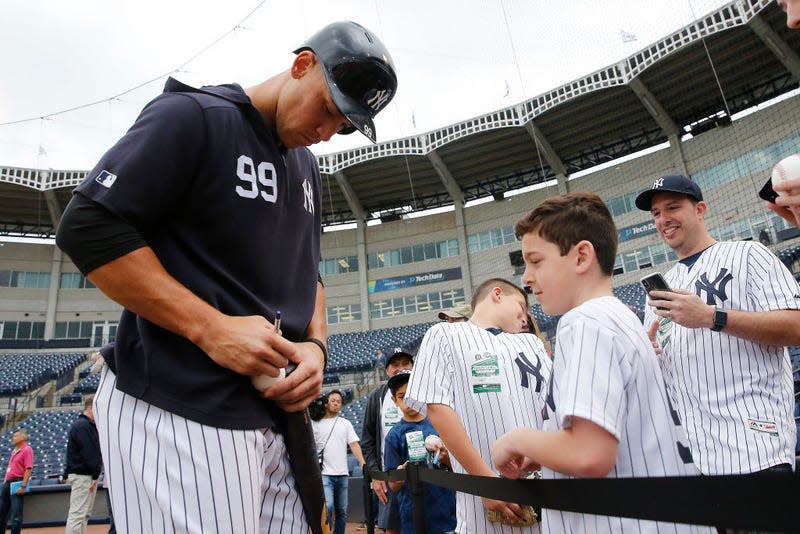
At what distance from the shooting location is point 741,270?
88.3 inches

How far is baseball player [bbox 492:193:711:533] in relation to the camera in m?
1.18

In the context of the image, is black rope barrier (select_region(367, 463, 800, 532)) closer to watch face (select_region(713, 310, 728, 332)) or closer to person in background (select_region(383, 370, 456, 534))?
watch face (select_region(713, 310, 728, 332))

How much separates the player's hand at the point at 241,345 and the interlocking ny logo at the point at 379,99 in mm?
742

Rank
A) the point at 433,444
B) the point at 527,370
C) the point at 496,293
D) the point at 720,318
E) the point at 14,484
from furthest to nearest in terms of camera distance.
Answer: the point at 14,484, the point at 433,444, the point at 496,293, the point at 527,370, the point at 720,318

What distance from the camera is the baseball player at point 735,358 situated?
6.30 ft

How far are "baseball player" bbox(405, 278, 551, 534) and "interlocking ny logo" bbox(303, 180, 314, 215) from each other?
128cm

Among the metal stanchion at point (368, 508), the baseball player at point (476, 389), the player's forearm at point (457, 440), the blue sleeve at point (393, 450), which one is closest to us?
the player's forearm at point (457, 440)

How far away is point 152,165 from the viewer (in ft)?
3.76

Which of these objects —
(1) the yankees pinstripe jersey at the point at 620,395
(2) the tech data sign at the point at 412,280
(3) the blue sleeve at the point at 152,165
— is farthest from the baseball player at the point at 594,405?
(2) the tech data sign at the point at 412,280

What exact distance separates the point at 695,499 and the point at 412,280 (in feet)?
100

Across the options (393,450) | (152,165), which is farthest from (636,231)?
(152,165)

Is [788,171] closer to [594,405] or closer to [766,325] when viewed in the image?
[766,325]

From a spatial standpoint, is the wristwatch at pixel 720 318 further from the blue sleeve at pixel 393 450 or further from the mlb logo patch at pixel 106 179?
the blue sleeve at pixel 393 450

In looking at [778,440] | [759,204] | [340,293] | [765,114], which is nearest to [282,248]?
[778,440]
